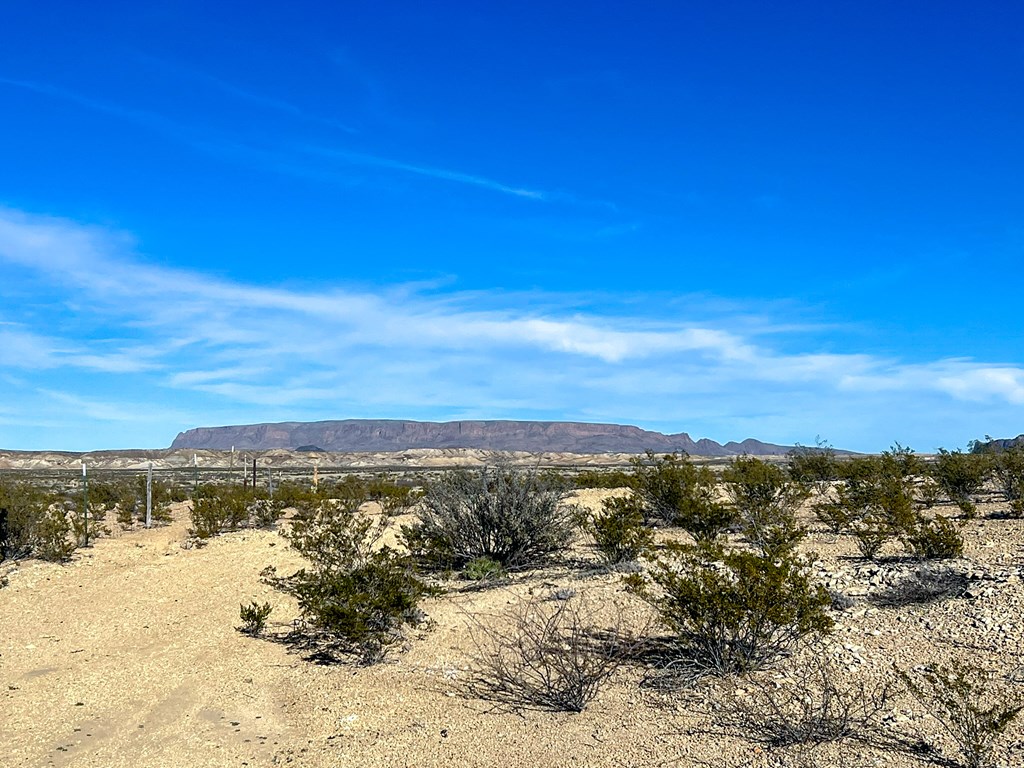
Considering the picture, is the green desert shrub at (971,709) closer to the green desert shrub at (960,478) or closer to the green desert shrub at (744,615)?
the green desert shrub at (744,615)

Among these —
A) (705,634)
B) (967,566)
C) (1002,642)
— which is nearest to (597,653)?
(705,634)

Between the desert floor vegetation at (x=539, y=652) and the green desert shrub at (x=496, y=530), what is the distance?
4 centimetres

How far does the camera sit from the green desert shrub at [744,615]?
6.86 m

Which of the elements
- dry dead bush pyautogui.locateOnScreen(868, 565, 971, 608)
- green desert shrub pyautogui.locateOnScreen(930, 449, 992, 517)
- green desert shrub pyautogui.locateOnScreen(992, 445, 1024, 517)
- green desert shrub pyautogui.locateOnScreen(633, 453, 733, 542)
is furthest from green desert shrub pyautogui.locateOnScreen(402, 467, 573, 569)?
green desert shrub pyautogui.locateOnScreen(930, 449, 992, 517)

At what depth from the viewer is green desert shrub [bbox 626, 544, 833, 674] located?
686 centimetres

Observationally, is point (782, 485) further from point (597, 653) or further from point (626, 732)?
point (626, 732)

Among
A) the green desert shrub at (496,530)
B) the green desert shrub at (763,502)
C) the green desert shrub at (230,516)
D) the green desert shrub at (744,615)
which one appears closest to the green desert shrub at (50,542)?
the green desert shrub at (230,516)

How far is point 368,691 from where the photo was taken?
7305 mm

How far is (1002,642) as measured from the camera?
6832mm

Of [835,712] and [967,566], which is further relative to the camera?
[967,566]

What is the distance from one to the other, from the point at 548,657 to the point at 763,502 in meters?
9.46

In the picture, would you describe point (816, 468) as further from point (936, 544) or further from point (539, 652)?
point (539, 652)

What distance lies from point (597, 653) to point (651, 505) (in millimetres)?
10051

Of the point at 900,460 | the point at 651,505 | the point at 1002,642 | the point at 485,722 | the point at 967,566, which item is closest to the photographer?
the point at 485,722
